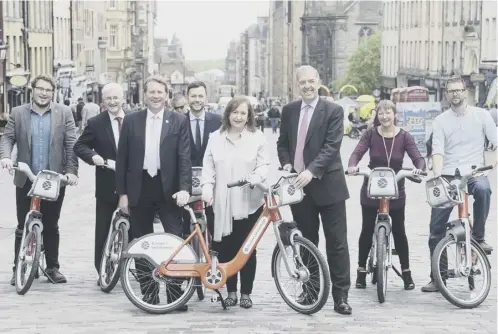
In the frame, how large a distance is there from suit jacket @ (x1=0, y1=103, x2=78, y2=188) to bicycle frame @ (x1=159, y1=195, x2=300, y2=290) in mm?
1934

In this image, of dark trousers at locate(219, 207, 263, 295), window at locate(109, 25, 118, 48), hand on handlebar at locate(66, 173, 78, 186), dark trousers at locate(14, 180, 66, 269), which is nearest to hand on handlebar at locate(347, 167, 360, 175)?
dark trousers at locate(219, 207, 263, 295)

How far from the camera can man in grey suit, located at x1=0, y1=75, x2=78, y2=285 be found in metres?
10.9

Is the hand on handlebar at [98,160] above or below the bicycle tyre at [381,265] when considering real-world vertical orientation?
above

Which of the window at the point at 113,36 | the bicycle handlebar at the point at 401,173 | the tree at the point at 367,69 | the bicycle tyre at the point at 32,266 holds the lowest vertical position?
the bicycle tyre at the point at 32,266

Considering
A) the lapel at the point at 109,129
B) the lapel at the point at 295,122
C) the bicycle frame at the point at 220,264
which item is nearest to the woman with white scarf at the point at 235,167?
the bicycle frame at the point at 220,264

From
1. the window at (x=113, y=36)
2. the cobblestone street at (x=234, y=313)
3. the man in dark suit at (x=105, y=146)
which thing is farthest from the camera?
the window at (x=113, y=36)

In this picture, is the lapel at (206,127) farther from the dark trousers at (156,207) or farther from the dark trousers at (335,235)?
the dark trousers at (335,235)

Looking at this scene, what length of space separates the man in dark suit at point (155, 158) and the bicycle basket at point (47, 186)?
88 centimetres

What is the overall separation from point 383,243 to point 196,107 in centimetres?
203

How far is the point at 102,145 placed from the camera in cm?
1098

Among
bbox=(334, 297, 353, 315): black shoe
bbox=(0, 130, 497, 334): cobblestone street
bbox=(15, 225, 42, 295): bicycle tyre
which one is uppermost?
bbox=(15, 225, 42, 295): bicycle tyre

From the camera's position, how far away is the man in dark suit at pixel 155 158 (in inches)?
384

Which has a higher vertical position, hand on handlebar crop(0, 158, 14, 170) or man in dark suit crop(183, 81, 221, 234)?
man in dark suit crop(183, 81, 221, 234)

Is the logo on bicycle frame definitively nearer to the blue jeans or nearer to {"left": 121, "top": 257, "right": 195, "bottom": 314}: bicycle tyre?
{"left": 121, "top": 257, "right": 195, "bottom": 314}: bicycle tyre
